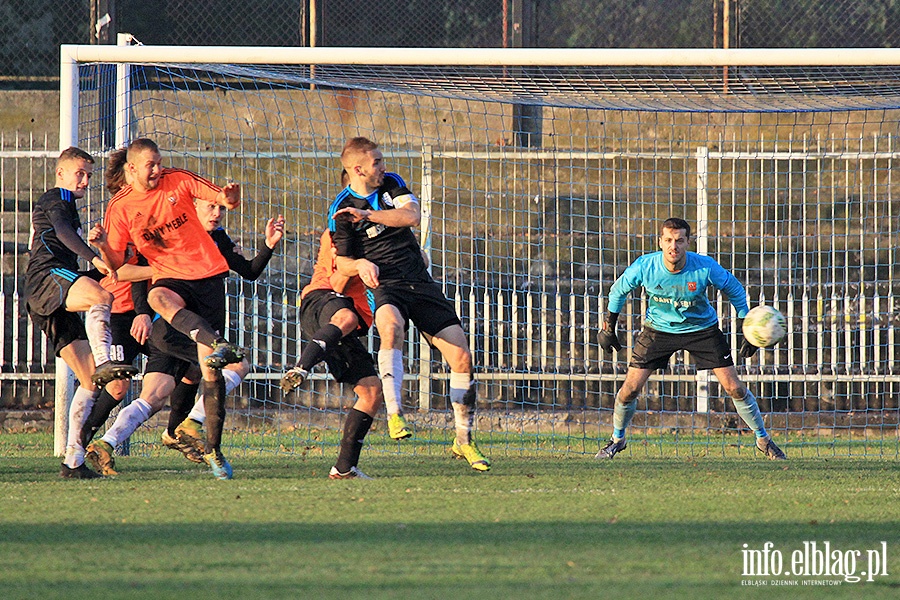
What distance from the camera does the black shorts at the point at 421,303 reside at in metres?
6.71

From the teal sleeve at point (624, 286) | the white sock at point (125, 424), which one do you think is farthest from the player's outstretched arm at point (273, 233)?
the teal sleeve at point (624, 286)

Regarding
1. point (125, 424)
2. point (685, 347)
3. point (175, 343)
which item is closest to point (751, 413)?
point (685, 347)

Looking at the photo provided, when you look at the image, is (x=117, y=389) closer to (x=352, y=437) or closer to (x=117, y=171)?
(x=117, y=171)

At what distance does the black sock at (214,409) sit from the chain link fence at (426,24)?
25.4 ft

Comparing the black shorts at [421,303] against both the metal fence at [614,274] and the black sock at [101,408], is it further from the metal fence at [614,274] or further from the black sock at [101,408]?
the metal fence at [614,274]

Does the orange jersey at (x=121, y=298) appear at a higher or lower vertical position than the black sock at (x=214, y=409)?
higher

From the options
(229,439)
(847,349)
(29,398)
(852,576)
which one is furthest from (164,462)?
(847,349)

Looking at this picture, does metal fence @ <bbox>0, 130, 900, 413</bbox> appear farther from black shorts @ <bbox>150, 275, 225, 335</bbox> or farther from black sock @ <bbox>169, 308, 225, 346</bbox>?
black sock @ <bbox>169, 308, 225, 346</bbox>

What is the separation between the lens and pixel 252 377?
1034 cm

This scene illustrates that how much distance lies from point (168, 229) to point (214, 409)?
41.5 inches

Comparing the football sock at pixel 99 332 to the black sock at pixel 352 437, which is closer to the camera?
the football sock at pixel 99 332

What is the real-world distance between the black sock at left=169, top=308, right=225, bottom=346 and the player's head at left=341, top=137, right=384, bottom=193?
3.78 ft

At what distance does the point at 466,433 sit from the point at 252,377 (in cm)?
384

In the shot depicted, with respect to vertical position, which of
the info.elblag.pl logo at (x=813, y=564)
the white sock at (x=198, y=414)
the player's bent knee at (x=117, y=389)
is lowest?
the info.elblag.pl logo at (x=813, y=564)
